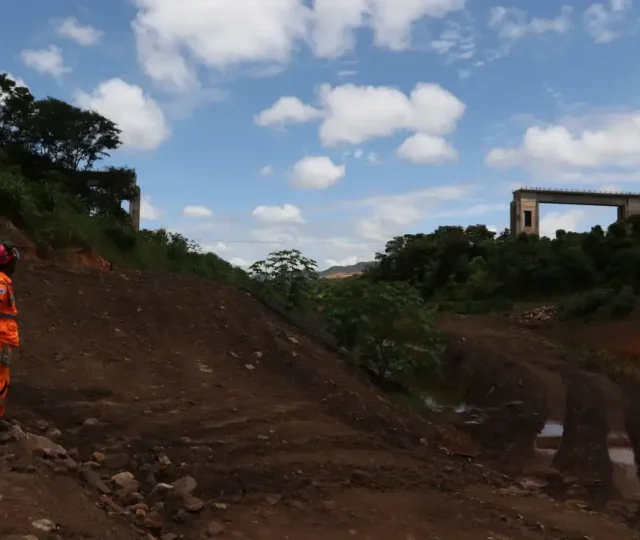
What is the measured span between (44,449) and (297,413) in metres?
2.89

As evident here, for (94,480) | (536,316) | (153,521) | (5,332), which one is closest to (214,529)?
(153,521)

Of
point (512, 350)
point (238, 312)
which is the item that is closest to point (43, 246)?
point (238, 312)

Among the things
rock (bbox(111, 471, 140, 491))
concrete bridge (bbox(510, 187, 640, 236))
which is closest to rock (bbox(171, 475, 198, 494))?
rock (bbox(111, 471, 140, 491))

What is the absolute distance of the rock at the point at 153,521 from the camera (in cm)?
388

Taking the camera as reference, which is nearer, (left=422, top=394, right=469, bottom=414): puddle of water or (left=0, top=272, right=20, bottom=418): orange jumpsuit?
(left=0, top=272, right=20, bottom=418): orange jumpsuit

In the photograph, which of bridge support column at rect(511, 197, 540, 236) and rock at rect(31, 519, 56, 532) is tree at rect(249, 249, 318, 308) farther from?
bridge support column at rect(511, 197, 540, 236)

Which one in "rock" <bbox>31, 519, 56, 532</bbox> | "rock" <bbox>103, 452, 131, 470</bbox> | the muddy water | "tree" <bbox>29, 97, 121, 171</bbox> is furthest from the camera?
"tree" <bbox>29, 97, 121, 171</bbox>

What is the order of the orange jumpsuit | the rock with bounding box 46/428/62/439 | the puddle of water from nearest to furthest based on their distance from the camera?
the orange jumpsuit < the rock with bounding box 46/428/62/439 < the puddle of water

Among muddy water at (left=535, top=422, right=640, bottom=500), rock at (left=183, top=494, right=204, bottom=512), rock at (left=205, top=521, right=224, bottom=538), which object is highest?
rock at (left=183, top=494, right=204, bottom=512)

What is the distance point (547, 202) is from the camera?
1989 inches

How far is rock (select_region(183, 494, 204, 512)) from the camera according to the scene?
14.0ft

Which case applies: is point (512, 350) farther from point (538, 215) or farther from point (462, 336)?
point (538, 215)

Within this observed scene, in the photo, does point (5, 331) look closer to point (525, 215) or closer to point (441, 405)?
point (441, 405)

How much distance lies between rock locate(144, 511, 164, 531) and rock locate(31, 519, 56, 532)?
2.58ft
